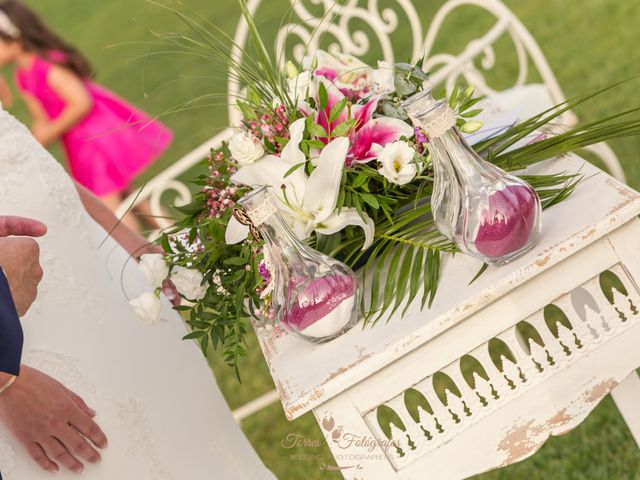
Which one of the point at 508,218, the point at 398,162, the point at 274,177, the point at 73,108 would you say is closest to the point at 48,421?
the point at 274,177

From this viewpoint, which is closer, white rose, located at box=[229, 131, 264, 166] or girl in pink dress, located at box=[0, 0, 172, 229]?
white rose, located at box=[229, 131, 264, 166]

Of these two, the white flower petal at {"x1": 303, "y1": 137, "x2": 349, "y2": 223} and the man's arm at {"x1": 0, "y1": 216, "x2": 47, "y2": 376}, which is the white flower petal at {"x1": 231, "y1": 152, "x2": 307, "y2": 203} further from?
the man's arm at {"x1": 0, "y1": 216, "x2": 47, "y2": 376}

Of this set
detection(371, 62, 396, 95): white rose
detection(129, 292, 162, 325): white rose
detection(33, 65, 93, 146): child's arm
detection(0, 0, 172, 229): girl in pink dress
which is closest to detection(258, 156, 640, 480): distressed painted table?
detection(129, 292, 162, 325): white rose

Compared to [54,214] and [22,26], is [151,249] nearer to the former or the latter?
[54,214]

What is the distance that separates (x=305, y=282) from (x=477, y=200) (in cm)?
30

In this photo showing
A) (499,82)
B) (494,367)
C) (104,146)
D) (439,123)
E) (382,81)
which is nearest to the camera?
(439,123)

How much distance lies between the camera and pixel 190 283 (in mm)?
1618

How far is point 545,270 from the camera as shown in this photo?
1.41m

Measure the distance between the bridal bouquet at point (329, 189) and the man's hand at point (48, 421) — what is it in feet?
0.74

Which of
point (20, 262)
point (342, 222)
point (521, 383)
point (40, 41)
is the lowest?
point (521, 383)

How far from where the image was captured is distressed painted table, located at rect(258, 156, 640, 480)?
4.62 feet

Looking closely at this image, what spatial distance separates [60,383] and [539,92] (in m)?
1.91

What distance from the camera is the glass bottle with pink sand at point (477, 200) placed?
1.35 meters

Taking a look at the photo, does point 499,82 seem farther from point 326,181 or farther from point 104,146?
point 326,181
